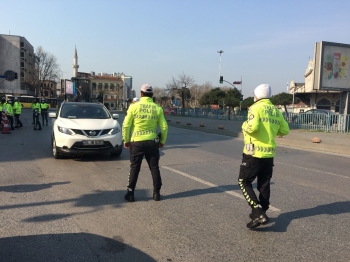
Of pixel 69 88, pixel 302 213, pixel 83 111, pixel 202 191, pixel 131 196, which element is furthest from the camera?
pixel 69 88

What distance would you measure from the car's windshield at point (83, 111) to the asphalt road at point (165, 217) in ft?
6.29

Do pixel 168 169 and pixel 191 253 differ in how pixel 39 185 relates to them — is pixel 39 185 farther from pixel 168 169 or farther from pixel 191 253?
pixel 191 253

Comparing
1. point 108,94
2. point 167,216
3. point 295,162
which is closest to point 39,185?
point 167,216

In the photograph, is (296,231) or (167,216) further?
(167,216)

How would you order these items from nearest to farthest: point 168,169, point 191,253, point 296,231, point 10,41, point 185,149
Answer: point 191,253, point 296,231, point 168,169, point 185,149, point 10,41

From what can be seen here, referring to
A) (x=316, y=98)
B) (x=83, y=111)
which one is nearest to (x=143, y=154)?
(x=83, y=111)

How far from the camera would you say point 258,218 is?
4070mm

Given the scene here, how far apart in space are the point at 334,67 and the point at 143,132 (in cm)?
2070

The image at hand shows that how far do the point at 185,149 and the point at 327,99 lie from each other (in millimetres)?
48850

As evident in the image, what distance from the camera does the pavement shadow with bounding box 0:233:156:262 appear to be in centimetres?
331

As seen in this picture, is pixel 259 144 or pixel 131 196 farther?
pixel 131 196

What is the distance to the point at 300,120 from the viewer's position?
2231 cm

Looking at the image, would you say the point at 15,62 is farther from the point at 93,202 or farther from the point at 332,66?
the point at 93,202

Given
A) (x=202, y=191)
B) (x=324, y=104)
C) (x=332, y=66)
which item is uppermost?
(x=332, y=66)
